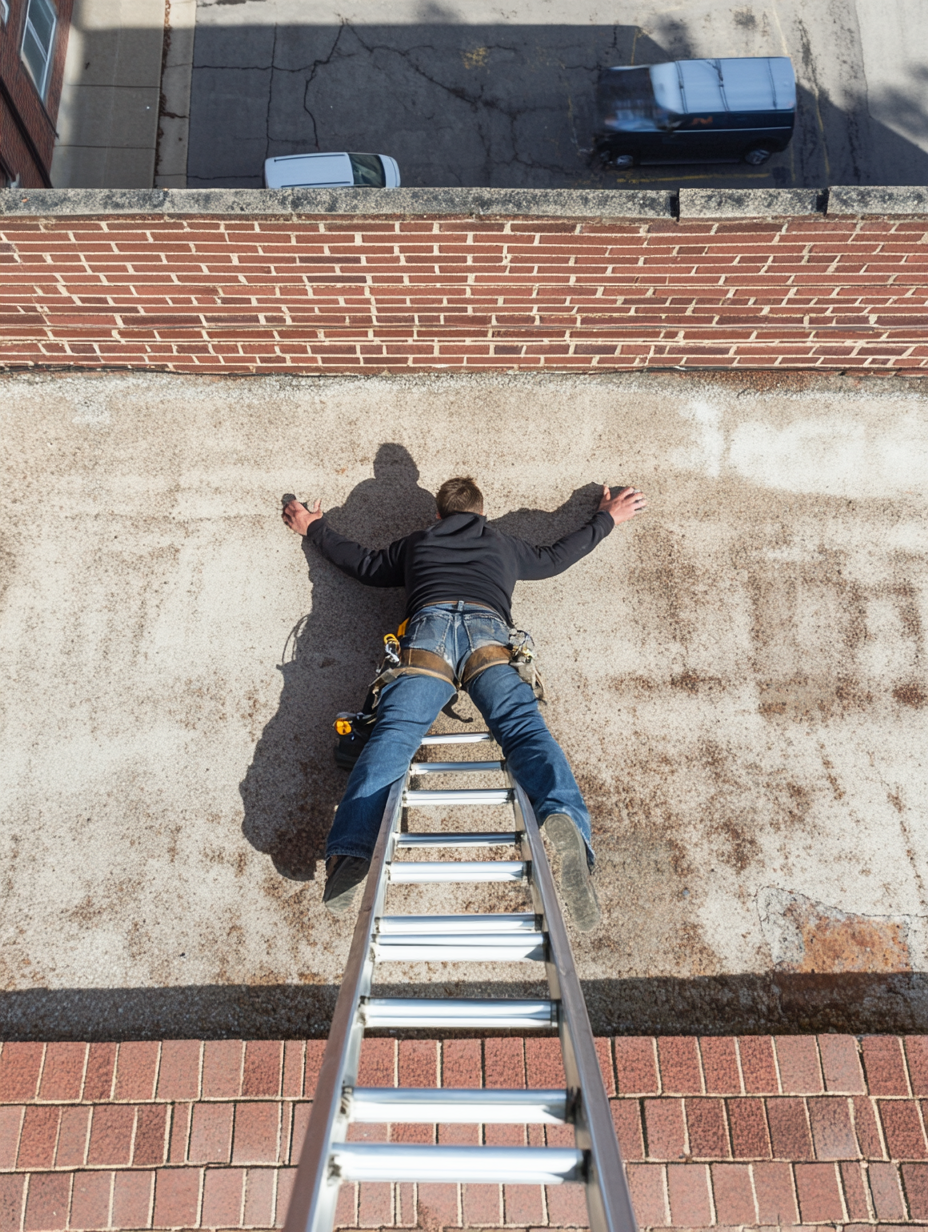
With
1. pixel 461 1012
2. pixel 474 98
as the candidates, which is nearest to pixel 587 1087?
pixel 461 1012

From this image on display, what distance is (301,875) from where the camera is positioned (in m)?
3.70

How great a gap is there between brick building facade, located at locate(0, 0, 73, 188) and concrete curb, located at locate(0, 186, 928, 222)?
14.6ft

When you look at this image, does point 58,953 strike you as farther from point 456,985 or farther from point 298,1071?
point 456,985

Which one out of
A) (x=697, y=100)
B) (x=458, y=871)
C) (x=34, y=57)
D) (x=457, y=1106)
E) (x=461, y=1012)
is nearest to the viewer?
(x=457, y=1106)

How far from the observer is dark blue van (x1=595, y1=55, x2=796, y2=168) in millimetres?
8125

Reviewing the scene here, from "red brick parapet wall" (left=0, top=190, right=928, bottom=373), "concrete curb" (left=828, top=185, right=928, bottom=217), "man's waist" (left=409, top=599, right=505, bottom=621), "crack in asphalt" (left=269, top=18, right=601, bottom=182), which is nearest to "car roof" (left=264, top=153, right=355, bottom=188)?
"crack in asphalt" (left=269, top=18, right=601, bottom=182)

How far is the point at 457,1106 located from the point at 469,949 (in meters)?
0.52

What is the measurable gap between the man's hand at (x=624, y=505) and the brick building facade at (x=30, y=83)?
6.71 m

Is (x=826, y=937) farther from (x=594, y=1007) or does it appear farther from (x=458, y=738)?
(x=458, y=738)

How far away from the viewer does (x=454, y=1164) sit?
5.53 ft

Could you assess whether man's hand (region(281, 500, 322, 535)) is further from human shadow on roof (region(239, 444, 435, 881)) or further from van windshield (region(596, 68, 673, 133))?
van windshield (region(596, 68, 673, 133))

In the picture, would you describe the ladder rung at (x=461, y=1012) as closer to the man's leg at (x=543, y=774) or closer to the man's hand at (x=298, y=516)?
the man's leg at (x=543, y=774)

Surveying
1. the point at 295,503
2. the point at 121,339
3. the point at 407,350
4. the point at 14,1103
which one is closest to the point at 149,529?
the point at 295,503

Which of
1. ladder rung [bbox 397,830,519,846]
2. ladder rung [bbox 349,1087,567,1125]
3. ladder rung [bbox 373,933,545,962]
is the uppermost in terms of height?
ladder rung [bbox 397,830,519,846]
